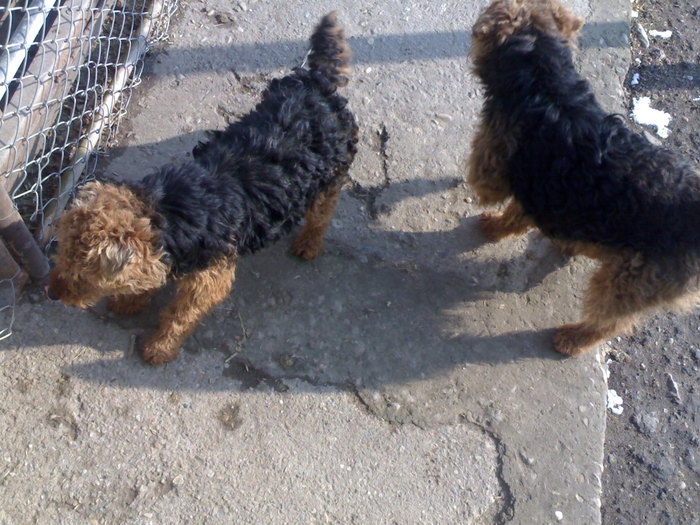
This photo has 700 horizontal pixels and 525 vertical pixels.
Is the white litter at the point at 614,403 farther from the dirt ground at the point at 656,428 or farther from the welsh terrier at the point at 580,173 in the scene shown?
the welsh terrier at the point at 580,173

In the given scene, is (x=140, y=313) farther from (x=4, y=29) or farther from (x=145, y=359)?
(x=4, y=29)

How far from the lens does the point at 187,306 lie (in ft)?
9.95

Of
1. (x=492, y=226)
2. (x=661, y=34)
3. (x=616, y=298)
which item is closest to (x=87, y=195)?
(x=492, y=226)

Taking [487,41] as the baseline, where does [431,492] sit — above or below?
below

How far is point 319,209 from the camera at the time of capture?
3.41 metres

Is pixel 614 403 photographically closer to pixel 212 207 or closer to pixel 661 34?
pixel 212 207

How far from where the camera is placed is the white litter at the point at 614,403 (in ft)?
12.0

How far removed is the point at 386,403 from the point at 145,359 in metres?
1.46

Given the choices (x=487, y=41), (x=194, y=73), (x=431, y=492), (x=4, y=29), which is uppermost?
(x=4, y=29)

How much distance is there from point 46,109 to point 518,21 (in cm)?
280

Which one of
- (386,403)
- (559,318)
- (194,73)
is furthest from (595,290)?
(194,73)

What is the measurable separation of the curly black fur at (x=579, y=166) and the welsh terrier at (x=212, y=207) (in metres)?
1.00

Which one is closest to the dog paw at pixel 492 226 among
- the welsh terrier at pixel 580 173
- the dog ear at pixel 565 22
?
the welsh terrier at pixel 580 173

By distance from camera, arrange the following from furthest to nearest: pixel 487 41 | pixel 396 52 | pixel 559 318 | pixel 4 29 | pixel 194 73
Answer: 1. pixel 396 52
2. pixel 194 73
3. pixel 559 318
4. pixel 487 41
5. pixel 4 29
